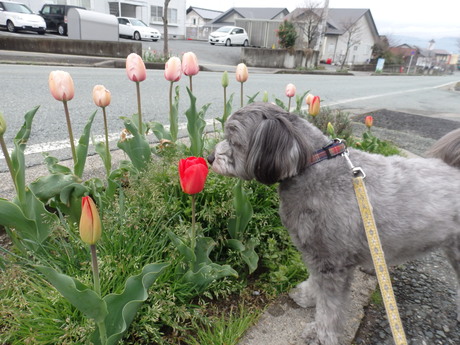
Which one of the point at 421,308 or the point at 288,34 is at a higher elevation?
the point at 288,34

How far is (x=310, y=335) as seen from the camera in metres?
1.92

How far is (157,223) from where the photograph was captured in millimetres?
2098

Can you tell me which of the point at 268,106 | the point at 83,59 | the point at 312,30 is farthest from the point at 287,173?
the point at 312,30

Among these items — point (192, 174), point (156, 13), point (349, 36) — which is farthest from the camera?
point (349, 36)

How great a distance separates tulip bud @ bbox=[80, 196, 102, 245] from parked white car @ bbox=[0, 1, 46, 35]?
1053 inches

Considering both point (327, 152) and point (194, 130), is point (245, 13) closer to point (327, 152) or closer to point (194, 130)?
point (194, 130)

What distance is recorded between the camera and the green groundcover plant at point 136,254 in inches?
59.6

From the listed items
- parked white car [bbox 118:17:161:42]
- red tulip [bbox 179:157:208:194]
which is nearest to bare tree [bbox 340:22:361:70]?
parked white car [bbox 118:17:161:42]

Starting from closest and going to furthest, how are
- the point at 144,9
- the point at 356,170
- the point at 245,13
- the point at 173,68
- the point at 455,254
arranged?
the point at 356,170, the point at 455,254, the point at 173,68, the point at 144,9, the point at 245,13

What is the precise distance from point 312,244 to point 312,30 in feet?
113

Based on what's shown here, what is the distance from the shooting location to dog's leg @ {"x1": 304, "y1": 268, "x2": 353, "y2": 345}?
6.16ft

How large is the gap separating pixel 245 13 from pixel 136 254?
210ft

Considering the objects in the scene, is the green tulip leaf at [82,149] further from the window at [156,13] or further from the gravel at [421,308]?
the window at [156,13]

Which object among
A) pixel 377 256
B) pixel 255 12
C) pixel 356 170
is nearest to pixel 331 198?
pixel 356 170
